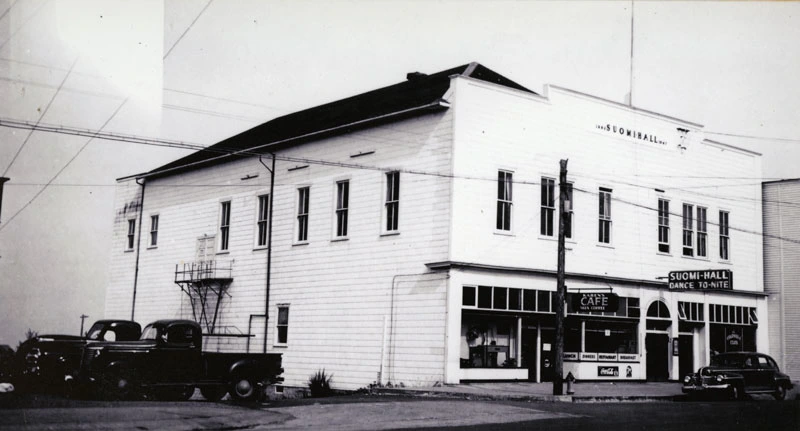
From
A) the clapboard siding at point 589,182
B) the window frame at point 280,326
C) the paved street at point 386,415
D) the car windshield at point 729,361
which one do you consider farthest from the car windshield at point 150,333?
the car windshield at point 729,361

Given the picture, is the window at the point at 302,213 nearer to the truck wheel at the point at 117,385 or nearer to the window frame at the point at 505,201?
the window frame at the point at 505,201

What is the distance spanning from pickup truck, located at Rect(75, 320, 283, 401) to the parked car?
40.1 feet

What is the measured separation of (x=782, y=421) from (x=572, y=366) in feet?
39.2

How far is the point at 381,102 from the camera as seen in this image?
32469 mm

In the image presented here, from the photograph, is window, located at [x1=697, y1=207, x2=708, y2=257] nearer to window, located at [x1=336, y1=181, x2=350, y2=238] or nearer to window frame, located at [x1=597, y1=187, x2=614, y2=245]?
window frame, located at [x1=597, y1=187, x2=614, y2=245]

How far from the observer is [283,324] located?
32812mm

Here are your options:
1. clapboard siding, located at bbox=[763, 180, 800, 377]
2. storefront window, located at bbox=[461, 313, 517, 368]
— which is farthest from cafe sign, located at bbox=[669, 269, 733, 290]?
clapboard siding, located at bbox=[763, 180, 800, 377]

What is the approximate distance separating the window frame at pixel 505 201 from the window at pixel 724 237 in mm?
11547

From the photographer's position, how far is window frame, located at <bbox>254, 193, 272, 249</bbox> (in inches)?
1348

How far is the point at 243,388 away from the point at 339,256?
28.9ft

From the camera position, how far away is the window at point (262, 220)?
34281 mm

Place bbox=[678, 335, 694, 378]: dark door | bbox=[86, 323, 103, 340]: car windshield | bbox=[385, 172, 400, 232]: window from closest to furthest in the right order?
bbox=[86, 323, 103, 340]: car windshield < bbox=[385, 172, 400, 232]: window < bbox=[678, 335, 694, 378]: dark door

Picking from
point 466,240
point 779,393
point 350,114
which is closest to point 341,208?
point 350,114

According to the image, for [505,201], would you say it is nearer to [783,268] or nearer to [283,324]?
[283,324]
